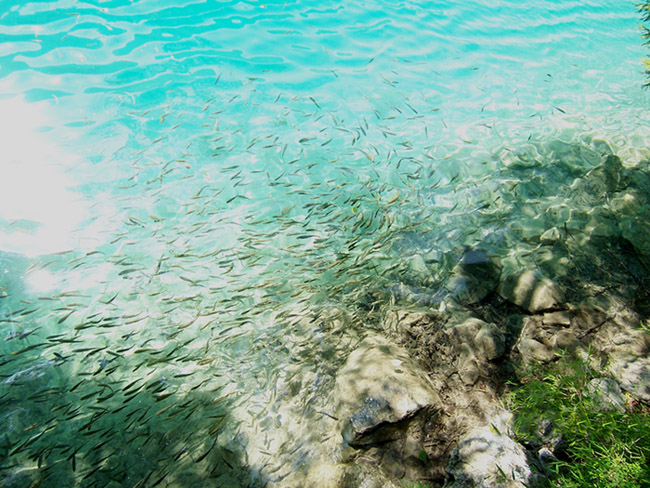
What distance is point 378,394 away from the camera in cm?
350

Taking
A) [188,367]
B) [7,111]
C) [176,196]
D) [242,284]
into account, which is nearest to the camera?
[188,367]

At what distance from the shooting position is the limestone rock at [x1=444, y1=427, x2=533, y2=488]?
283 cm

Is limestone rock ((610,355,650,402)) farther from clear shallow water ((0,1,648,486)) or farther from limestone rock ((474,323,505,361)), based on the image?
clear shallow water ((0,1,648,486))

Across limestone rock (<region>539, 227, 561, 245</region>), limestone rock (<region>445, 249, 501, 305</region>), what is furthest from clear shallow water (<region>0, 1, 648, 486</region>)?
limestone rock (<region>539, 227, 561, 245</region>)

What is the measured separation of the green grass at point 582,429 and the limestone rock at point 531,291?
0.80 m

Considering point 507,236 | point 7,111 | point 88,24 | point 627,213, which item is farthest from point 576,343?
point 88,24

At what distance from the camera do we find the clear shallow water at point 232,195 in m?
3.96

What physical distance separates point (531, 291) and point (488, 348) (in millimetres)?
1011

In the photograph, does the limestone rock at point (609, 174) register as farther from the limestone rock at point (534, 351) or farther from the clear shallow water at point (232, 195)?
the limestone rock at point (534, 351)

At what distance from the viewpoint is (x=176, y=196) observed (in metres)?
6.57

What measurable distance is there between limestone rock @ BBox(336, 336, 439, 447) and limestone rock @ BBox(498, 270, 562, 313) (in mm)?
1579

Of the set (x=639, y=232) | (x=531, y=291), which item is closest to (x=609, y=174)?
(x=639, y=232)

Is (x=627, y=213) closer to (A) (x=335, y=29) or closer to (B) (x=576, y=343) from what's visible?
(B) (x=576, y=343)

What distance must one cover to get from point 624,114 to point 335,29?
8125 millimetres
